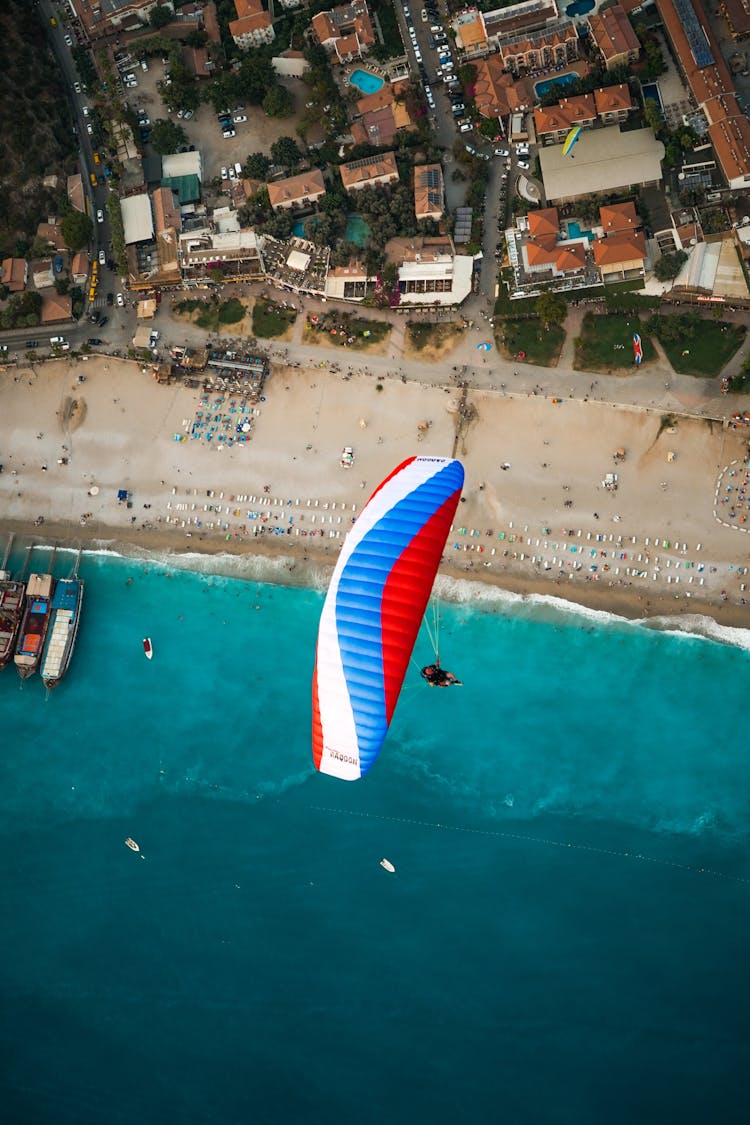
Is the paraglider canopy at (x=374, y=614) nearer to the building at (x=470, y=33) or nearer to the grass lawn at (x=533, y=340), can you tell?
the grass lawn at (x=533, y=340)

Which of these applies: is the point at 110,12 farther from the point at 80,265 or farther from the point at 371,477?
the point at 371,477

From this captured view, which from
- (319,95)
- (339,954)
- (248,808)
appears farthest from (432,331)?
(339,954)

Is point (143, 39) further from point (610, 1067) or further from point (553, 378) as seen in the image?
point (610, 1067)

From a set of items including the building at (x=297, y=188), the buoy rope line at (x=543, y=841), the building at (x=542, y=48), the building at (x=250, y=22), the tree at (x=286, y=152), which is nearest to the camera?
the buoy rope line at (x=543, y=841)

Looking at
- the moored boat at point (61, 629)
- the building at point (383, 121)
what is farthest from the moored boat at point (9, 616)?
the building at point (383, 121)

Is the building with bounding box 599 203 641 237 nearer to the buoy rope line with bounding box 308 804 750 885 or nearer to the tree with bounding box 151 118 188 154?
the tree with bounding box 151 118 188 154

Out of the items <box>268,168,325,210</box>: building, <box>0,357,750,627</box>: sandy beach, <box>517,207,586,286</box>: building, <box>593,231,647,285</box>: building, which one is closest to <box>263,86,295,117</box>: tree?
<box>268,168,325,210</box>: building
